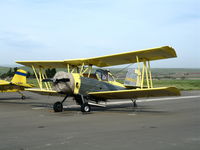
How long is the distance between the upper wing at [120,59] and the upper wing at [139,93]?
1.62 m

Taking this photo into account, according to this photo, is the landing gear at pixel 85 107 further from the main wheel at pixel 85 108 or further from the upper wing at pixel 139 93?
the upper wing at pixel 139 93

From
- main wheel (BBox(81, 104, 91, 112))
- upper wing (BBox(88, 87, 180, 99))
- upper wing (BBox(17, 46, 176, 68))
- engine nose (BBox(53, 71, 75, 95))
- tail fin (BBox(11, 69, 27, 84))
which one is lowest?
main wheel (BBox(81, 104, 91, 112))

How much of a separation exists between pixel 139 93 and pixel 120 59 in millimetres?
2425

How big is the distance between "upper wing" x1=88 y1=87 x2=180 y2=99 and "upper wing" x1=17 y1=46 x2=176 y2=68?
5.31 ft

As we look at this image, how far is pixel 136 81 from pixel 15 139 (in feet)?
35.7

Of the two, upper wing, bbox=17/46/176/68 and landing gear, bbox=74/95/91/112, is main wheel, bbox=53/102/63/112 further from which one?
upper wing, bbox=17/46/176/68

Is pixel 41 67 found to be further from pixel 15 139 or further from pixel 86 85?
pixel 15 139

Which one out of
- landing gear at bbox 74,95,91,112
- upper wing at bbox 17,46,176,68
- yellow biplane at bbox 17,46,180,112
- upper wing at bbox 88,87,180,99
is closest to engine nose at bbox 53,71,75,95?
yellow biplane at bbox 17,46,180,112

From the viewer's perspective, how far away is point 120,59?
1334 centimetres

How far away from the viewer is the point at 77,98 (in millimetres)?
12789

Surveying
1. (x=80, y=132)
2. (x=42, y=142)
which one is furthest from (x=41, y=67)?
(x=42, y=142)

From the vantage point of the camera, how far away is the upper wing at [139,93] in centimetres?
1062

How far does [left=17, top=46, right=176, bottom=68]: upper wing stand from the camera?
11239mm

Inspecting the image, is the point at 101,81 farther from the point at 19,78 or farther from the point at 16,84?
the point at 19,78
